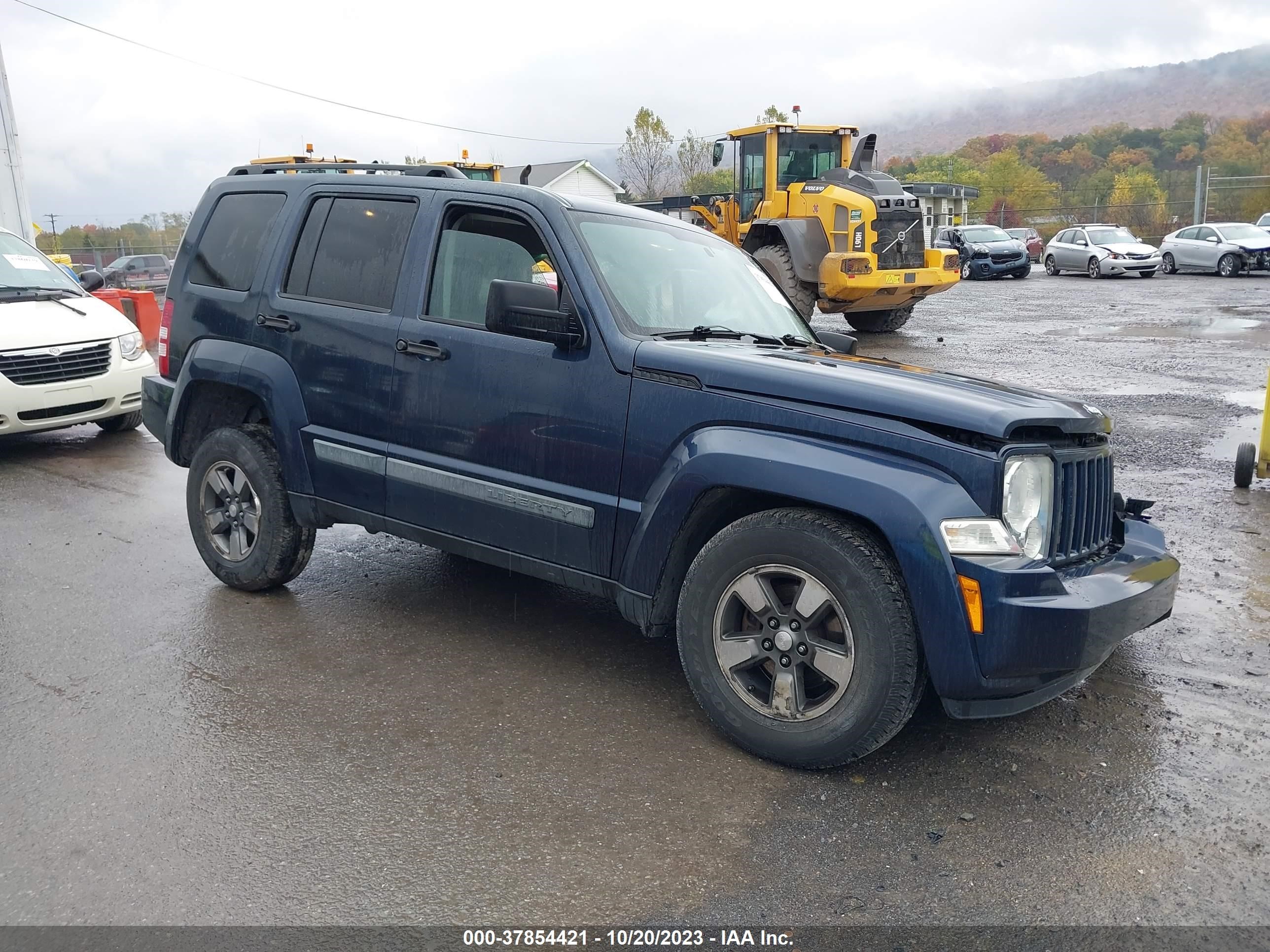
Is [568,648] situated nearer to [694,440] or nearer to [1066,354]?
[694,440]

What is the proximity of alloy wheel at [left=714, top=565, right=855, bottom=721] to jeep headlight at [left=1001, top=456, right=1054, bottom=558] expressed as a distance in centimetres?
60

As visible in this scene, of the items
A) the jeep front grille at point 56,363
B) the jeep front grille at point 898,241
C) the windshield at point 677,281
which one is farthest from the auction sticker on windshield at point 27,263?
the jeep front grille at point 898,241

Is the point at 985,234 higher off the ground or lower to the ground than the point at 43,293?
higher

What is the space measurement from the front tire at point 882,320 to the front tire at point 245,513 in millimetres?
14107

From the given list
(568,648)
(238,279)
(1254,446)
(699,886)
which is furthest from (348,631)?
(1254,446)

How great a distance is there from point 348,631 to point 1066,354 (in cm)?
1207

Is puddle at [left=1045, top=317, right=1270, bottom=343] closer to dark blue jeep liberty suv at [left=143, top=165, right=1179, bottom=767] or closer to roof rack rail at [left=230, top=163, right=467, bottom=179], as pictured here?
dark blue jeep liberty suv at [left=143, top=165, right=1179, bottom=767]

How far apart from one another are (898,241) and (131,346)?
1123 centimetres

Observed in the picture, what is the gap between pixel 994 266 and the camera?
31.6 metres

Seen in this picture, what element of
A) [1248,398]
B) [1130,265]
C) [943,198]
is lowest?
[1248,398]

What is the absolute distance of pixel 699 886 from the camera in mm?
2875

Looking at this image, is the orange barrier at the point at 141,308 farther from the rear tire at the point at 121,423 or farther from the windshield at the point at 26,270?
the rear tire at the point at 121,423

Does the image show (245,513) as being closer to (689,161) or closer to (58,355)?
(58,355)

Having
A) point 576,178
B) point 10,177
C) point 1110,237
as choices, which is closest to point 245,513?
point 10,177
